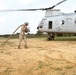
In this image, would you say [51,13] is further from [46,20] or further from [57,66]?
[57,66]

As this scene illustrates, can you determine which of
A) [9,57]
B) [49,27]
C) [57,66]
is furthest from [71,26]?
[57,66]

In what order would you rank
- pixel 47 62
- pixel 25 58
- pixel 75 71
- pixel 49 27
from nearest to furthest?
pixel 75 71 < pixel 47 62 < pixel 25 58 < pixel 49 27

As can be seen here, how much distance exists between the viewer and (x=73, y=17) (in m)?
24.1

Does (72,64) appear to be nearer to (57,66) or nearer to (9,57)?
(57,66)

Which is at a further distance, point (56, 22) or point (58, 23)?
point (56, 22)

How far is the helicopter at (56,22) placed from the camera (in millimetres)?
24344

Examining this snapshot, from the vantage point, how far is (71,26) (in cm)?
2433

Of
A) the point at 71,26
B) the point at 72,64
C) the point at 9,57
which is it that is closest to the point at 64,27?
the point at 71,26

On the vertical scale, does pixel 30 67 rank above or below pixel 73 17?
below

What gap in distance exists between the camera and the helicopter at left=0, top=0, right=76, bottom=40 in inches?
958

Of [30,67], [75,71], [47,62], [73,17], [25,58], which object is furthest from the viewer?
[73,17]

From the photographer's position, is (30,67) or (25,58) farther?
(25,58)

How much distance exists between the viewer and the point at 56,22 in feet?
84.1

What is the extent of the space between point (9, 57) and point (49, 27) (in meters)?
14.0
